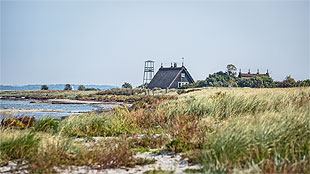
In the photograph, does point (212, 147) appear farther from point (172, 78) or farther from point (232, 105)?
point (172, 78)

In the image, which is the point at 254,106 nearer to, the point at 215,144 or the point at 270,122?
the point at 270,122

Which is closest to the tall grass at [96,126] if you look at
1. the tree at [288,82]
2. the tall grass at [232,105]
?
the tall grass at [232,105]

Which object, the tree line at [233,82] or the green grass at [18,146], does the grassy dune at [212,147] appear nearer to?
the green grass at [18,146]

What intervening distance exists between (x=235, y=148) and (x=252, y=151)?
41 cm

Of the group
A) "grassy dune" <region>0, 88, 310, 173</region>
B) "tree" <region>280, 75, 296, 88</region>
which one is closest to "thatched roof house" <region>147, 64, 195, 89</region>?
"tree" <region>280, 75, 296, 88</region>

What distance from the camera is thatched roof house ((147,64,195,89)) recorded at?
55062 millimetres

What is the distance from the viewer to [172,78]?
5506 centimetres

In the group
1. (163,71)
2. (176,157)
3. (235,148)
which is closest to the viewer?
(235,148)

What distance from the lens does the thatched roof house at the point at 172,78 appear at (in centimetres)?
5506

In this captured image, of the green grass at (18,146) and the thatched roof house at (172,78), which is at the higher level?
the thatched roof house at (172,78)

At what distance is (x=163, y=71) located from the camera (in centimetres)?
5881

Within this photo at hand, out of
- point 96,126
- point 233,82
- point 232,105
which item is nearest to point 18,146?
point 96,126

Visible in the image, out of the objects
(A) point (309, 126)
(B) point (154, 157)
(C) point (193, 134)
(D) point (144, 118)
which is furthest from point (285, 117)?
(D) point (144, 118)

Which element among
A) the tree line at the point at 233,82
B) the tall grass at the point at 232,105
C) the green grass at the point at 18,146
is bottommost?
the green grass at the point at 18,146
